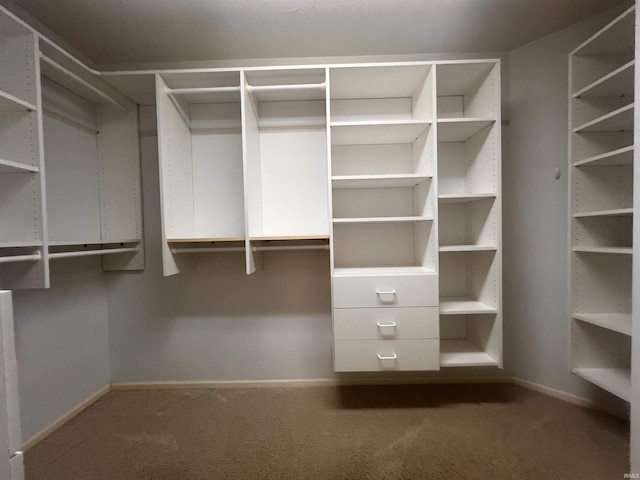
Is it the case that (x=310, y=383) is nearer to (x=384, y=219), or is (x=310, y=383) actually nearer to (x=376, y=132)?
(x=384, y=219)

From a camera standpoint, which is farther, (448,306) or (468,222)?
(468,222)

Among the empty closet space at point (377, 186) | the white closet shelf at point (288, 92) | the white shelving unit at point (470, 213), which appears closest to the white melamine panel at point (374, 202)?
the empty closet space at point (377, 186)

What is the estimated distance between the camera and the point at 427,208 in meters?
1.72

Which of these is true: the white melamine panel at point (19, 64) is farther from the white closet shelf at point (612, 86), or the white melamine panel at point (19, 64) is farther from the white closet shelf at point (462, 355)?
the white closet shelf at point (612, 86)

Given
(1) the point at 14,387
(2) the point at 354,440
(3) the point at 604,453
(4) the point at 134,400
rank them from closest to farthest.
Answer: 1. (1) the point at 14,387
2. (3) the point at 604,453
3. (2) the point at 354,440
4. (4) the point at 134,400

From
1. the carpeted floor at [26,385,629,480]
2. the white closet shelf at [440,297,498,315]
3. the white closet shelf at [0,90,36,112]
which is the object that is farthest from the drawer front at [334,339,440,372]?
the white closet shelf at [0,90,36,112]

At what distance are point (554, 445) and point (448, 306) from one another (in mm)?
890

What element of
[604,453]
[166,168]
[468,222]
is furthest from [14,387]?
[604,453]

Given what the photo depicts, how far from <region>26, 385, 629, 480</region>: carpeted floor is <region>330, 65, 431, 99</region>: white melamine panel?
2.17 m

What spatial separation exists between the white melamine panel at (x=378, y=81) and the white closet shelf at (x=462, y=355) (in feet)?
5.83

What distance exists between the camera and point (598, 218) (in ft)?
5.26

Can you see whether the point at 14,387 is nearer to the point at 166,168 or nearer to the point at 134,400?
the point at 166,168

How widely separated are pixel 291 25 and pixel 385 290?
177 centimetres

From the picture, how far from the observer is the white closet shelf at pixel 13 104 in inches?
47.1
